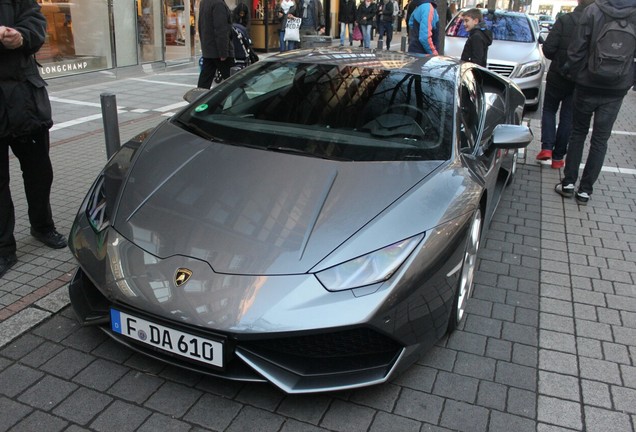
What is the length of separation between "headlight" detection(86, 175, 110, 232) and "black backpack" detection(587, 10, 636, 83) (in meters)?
4.11

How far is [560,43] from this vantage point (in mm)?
5828

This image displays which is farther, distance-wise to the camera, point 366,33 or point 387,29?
point 387,29

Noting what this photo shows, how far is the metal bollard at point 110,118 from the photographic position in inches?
161

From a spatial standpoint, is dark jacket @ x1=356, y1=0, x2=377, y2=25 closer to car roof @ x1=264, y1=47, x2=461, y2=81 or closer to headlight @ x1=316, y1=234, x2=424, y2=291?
car roof @ x1=264, y1=47, x2=461, y2=81

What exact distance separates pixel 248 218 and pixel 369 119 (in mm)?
1140

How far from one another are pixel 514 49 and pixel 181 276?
9025mm

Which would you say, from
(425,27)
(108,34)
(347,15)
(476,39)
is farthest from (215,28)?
(347,15)

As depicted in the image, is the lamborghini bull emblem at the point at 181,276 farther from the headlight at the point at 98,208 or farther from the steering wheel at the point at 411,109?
the steering wheel at the point at 411,109

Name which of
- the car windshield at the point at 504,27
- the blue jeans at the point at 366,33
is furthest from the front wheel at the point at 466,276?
the blue jeans at the point at 366,33

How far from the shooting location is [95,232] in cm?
264

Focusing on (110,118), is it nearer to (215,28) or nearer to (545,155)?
(215,28)

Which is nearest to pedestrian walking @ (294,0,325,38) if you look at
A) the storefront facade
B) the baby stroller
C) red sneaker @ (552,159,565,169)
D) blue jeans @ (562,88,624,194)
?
the storefront facade

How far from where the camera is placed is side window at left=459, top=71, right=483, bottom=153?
334cm

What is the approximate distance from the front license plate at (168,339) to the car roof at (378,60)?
7.09 feet
